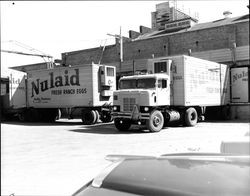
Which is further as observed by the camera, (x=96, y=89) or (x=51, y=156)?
(x=96, y=89)

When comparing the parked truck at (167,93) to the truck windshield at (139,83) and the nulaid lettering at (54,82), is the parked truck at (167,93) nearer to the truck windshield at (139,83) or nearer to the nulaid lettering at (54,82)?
the truck windshield at (139,83)

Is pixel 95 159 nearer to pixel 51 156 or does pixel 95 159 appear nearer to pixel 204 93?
pixel 51 156

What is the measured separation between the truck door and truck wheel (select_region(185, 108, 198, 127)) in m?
1.58

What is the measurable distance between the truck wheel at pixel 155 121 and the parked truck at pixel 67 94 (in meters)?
2.81

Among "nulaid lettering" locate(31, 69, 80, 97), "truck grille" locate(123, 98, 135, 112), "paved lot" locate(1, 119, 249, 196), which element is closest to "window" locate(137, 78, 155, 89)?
"truck grille" locate(123, 98, 135, 112)

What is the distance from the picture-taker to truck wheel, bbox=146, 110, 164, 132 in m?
11.6

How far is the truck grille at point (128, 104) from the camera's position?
11.7 metres

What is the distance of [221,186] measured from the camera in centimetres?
153

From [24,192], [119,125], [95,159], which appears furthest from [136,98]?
[24,192]

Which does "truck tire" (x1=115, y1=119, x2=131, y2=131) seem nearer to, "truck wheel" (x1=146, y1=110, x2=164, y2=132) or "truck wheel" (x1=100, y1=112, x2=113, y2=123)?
"truck wheel" (x1=146, y1=110, x2=164, y2=132)

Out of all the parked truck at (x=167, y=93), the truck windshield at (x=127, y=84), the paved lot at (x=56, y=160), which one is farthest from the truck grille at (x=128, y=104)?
the paved lot at (x=56, y=160)

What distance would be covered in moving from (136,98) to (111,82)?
11.6 ft

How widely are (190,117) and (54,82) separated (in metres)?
6.51

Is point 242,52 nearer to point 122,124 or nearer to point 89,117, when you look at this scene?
point 122,124
